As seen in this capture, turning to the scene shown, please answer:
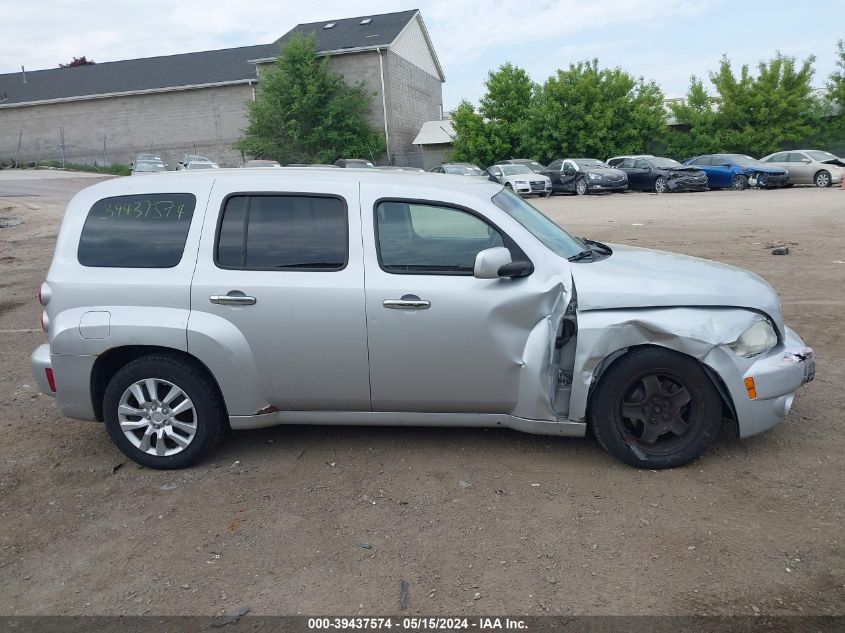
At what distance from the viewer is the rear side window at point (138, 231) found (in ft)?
14.5

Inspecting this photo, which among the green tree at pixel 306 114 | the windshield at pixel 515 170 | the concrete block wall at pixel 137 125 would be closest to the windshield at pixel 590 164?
the windshield at pixel 515 170

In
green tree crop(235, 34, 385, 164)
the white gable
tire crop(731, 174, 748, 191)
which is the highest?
the white gable

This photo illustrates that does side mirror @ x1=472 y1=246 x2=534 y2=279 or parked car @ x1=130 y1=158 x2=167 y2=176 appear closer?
side mirror @ x1=472 y1=246 x2=534 y2=279

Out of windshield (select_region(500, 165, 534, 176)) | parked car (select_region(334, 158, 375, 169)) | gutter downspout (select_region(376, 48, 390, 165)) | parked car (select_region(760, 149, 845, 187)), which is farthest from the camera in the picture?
gutter downspout (select_region(376, 48, 390, 165))

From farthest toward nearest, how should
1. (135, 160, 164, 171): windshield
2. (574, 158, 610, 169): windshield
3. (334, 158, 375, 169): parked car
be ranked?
(135, 160, 164, 171): windshield
(574, 158, 610, 169): windshield
(334, 158, 375, 169): parked car

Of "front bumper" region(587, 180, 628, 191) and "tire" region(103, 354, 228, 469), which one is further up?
"front bumper" region(587, 180, 628, 191)

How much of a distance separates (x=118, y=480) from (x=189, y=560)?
117 cm

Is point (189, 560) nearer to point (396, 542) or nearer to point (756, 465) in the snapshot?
point (396, 542)

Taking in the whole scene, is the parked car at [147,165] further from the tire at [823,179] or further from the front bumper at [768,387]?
the front bumper at [768,387]

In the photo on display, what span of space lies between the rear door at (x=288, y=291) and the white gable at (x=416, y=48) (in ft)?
128

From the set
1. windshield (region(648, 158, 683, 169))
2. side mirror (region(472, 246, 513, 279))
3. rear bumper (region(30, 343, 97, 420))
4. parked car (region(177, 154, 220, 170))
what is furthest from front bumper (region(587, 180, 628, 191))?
rear bumper (region(30, 343, 97, 420))

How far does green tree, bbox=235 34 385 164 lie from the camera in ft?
128

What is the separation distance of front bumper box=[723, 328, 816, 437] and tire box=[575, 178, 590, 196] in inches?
998

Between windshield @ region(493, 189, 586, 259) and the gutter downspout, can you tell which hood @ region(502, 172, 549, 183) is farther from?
windshield @ region(493, 189, 586, 259)
